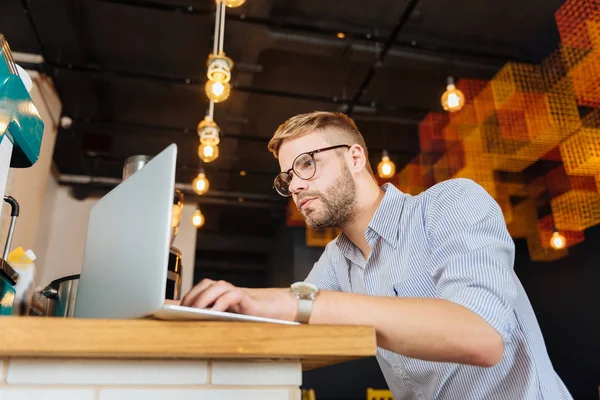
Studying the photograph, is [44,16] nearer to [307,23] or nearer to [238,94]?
[238,94]

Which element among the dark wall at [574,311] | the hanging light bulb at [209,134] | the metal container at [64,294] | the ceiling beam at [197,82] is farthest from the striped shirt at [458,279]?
the dark wall at [574,311]

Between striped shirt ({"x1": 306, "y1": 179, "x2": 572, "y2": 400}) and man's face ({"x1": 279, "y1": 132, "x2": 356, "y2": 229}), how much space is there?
0.43 feet

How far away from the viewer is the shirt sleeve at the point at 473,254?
2.92 feet

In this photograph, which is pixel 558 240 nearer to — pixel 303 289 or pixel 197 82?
pixel 197 82

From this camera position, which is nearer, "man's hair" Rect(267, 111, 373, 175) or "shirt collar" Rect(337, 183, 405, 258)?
"shirt collar" Rect(337, 183, 405, 258)

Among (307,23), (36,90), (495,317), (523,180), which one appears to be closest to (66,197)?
(36,90)

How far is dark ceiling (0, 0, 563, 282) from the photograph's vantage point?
412 centimetres

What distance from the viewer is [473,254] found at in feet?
3.20

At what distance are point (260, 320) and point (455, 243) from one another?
544mm

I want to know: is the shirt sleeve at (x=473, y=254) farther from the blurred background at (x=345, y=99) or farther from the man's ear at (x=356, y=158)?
the blurred background at (x=345, y=99)

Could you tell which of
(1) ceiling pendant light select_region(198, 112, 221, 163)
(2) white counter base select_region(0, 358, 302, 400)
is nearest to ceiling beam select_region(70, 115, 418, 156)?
(1) ceiling pendant light select_region(198, 112, 221, 163)

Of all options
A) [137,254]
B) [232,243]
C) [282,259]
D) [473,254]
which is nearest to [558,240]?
[282,259]

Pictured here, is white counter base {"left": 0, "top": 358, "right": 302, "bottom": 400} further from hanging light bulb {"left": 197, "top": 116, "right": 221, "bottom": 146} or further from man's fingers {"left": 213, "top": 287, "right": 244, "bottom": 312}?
hanging light bulb {"left": 197, "top": 116, "right": 221, "bottom": 146}

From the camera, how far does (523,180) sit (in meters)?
6.17
